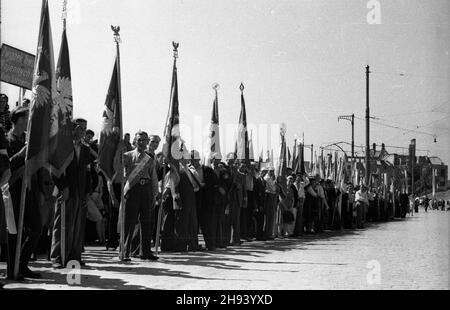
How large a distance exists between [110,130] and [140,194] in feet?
3.96

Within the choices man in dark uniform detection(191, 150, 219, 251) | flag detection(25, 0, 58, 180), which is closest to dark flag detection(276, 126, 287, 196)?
man in dark uniform detection(191, 150, 219, 251)

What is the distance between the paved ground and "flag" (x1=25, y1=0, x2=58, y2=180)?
153 centimetres

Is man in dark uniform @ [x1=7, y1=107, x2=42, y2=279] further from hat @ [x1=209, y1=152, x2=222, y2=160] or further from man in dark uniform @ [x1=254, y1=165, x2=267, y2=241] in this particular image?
man in dark uniform @ [x1=254, y1=165, x2=267, y2=241]

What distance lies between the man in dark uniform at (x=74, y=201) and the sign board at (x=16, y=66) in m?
4.98

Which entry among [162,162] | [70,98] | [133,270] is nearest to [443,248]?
[162,162]

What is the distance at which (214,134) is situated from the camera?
51.4ft

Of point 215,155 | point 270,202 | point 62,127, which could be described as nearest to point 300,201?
point 270,202

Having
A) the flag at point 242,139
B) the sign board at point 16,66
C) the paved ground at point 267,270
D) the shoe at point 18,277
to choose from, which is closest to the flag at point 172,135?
the paved ground at point 267,270

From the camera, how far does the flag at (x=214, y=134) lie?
15.2 meters

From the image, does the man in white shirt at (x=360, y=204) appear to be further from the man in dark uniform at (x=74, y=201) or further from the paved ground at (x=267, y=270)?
the man in dark uniform at (x=74, y=201)

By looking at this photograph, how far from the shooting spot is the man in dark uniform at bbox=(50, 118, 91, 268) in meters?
9.50

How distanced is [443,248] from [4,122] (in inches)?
390

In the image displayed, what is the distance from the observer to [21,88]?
14758 mm

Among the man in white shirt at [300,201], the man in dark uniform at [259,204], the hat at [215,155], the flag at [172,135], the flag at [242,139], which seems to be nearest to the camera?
the flag at [172,135]
